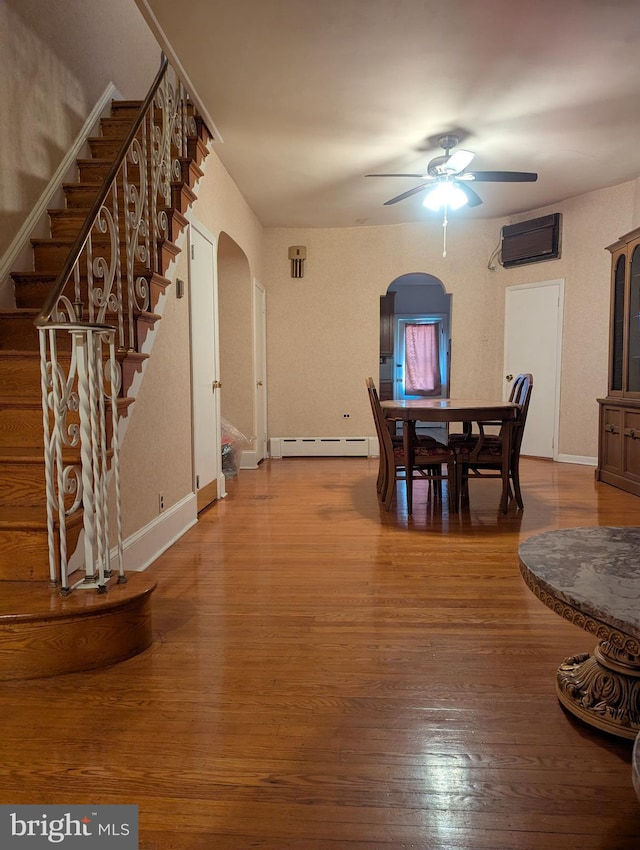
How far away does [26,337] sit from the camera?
2.81m

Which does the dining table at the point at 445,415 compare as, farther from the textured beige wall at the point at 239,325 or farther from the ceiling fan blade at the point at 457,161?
the textured beige wall at the point at 239,325

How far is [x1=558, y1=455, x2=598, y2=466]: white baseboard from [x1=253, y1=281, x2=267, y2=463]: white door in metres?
3.56

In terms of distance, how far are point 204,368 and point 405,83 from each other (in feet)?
7.83

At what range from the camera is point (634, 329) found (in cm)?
495

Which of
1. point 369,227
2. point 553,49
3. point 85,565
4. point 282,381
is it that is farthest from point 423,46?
point 282,381

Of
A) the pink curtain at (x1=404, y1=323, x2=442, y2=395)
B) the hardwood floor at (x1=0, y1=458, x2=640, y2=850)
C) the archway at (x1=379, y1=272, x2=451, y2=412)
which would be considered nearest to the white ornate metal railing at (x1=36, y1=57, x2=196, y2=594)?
the hardwood floor at (x1=0, y1=458, x2=640, y2=850)

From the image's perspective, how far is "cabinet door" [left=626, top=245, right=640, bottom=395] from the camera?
486cm

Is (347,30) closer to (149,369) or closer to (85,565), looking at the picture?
(149,369)

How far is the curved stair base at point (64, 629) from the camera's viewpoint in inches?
74.0

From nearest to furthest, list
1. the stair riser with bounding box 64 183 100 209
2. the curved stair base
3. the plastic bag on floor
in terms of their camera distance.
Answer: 1. the curved stair base
2. the stair riser with bounding box 64 183 100 209
3. the plastic bag on floor

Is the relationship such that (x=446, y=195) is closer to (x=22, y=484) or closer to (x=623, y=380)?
(x=623, y=380)

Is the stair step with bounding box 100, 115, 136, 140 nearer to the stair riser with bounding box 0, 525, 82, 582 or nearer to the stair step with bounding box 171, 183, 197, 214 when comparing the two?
the stair step with bounding box 171, 183, 197, 214

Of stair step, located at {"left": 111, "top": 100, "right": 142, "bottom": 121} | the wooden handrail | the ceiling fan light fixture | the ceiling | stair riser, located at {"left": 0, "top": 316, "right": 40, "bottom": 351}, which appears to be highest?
stair step, located at {"left": 111, "top": 100, "right": 142, "bottom": 121}

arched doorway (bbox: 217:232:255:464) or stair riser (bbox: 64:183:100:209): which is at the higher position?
stair riser (bbox: 64:183:100:209)
